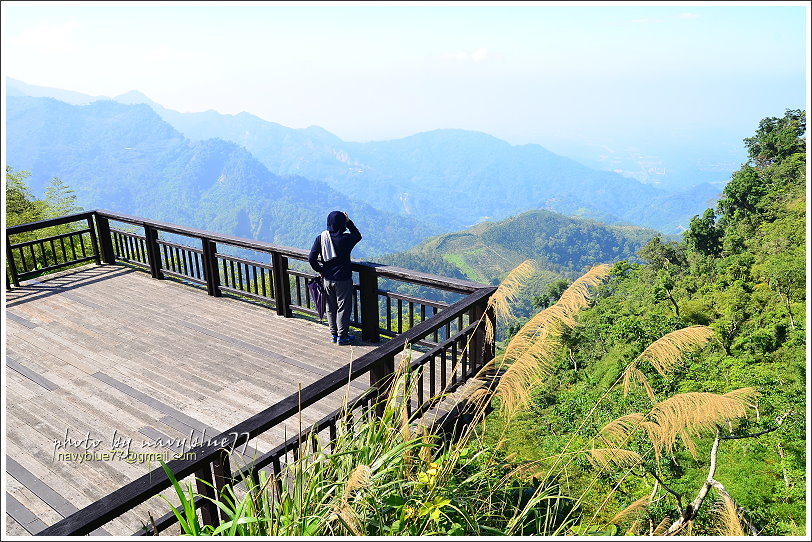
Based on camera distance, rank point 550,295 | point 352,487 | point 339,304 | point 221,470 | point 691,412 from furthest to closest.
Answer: point 550,295 < point 339,304 < point 221,470 < point 691,412 < point 352,487

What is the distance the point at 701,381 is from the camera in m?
15.2

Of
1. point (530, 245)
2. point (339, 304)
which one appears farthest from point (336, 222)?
point (530, 245)

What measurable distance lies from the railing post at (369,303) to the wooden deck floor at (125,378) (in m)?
0.15

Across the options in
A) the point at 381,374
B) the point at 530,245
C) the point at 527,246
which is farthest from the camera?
the point at 530,245

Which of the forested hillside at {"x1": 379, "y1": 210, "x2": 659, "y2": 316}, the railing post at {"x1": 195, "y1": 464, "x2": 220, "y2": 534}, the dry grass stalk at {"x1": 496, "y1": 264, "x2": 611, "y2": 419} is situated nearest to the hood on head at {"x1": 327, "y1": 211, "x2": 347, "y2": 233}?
the dry grass stalk at {"x1": 496, "y1": 264, "x2": 611, "y2": 419}

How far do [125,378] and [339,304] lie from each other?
1982 millimetres

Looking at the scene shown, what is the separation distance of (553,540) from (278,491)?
1048 mm

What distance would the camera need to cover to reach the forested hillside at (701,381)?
7.26 feet

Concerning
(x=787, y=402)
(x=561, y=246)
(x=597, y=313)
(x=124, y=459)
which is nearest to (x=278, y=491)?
(x=124, y=459)

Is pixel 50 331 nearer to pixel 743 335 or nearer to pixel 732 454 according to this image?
pixel 732 454

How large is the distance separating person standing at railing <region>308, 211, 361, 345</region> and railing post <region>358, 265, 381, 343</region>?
5.9 inches

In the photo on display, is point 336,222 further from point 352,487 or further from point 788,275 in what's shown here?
point 788,275

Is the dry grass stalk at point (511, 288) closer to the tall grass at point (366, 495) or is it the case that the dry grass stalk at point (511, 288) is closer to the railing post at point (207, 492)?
the tall grass at point (366, 495)

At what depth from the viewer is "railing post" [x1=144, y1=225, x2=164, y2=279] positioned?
7039 mm
